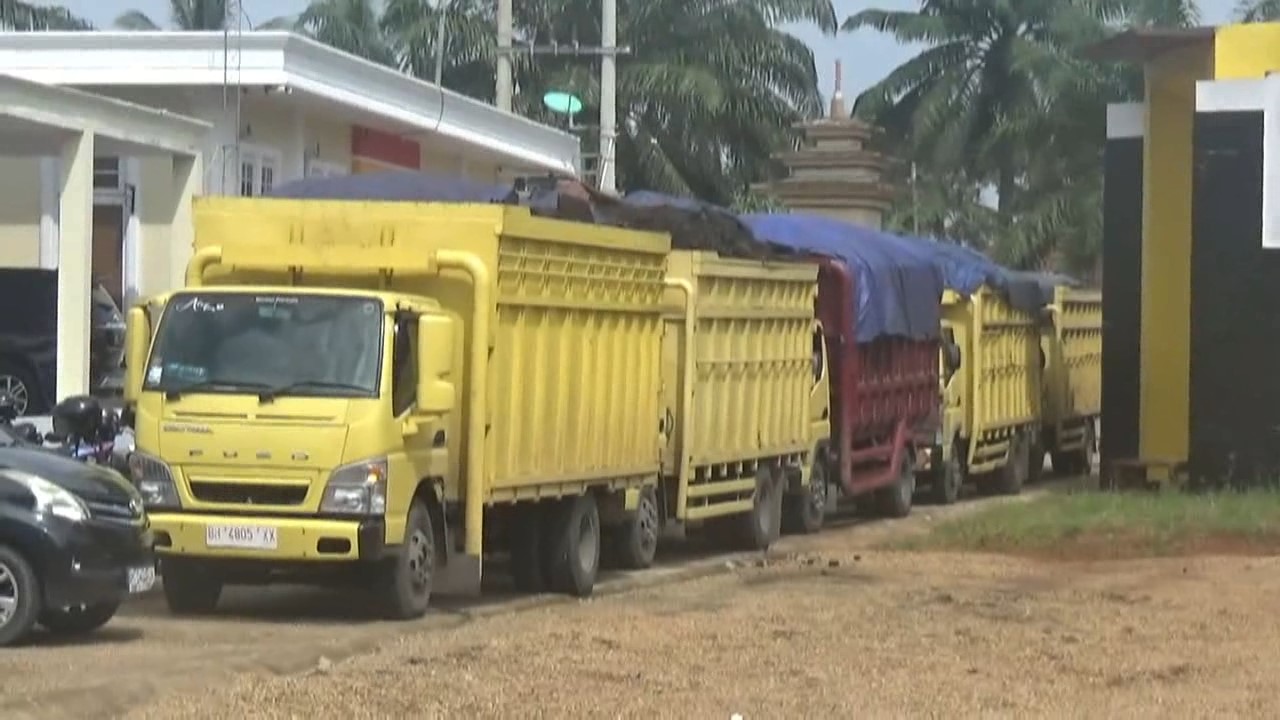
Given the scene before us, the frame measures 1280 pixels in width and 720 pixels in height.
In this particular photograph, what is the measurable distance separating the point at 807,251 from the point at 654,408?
19.4 ft

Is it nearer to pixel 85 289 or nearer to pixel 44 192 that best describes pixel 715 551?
pixel 85 289

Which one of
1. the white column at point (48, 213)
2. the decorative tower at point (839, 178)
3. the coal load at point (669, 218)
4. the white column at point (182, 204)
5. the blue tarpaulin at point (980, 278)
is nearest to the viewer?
the coal load at point (669, 218)

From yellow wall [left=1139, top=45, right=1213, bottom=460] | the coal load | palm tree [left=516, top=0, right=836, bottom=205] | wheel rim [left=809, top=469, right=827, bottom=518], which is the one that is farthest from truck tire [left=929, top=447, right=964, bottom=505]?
palm tree [left=516, top=0, right=836, bottom=205]

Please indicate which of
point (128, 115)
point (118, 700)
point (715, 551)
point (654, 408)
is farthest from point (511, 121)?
point (118, 700)

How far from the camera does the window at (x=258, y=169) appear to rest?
97.7ft

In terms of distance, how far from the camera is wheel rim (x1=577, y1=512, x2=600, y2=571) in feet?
57.6

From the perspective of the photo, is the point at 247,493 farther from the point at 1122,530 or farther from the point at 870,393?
the point at 870,393

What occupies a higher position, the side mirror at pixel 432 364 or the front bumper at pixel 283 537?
the side mirror at pixel 432 364

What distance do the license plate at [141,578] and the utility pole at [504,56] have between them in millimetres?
24210

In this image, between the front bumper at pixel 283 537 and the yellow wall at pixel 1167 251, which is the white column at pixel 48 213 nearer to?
the yellow wall at pixel 1167 251

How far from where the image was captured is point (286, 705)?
1091cm

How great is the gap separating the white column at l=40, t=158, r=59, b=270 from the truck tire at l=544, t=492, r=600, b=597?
14239 millimetres

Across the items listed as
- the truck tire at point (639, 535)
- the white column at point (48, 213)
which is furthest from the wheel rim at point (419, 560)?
the white column at point (48, 213)

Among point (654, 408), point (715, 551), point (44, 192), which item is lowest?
point (715, 551)
